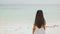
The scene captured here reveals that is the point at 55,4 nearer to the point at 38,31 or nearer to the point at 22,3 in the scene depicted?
the point at 22,3

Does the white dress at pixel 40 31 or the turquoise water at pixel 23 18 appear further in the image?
the turquoise water at pixel 23 18

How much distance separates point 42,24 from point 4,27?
1.87 m

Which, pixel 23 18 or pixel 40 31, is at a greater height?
pixel 23 18

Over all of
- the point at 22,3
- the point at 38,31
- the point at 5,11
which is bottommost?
the point at 38,31

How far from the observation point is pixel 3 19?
422cm

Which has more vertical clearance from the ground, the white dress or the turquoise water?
the turquoise water

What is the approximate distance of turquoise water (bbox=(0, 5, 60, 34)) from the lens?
11.3 ft

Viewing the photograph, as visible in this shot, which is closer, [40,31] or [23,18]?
[40,31]

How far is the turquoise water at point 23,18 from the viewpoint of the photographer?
344 centimetres

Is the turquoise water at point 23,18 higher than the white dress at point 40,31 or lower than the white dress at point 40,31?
higher

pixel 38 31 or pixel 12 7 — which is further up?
pixel 12 7

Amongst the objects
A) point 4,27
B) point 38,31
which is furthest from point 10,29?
point 38,31

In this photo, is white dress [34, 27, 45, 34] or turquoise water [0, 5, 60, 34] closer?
white dress [34, 27, 45, 34]

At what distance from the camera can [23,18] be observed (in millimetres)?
4383
